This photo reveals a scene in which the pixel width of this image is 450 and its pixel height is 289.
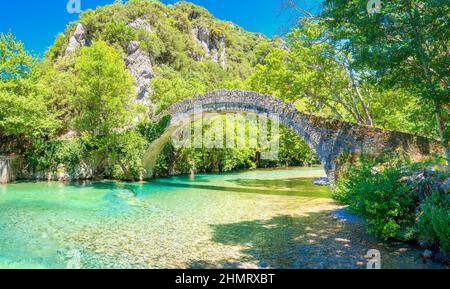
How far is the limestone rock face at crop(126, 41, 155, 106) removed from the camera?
4844cm

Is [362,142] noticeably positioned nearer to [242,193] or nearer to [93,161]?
[242,193]

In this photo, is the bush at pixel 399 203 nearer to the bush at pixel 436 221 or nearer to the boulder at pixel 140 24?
the bush at pixel 436 221

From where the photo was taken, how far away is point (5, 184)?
52.5 feet

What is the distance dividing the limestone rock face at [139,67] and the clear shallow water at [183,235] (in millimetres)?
38649

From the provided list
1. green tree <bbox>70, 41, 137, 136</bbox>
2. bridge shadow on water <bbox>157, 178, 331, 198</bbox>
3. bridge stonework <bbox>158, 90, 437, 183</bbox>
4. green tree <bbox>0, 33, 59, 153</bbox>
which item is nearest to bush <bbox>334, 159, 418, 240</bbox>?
bridge stonework <bbox>158, 90, 437, 183</bbox>

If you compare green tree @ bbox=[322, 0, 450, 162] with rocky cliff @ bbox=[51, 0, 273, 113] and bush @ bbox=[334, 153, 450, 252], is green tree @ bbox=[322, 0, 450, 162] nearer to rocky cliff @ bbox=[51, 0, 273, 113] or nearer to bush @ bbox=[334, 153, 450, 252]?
bush @ bbox=[334, 153, 450, 252]

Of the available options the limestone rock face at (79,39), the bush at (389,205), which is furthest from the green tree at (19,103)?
the limestone rock face at (79,39)

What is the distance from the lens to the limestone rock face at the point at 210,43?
3024 inches

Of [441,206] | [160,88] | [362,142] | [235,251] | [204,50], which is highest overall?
[204,50]

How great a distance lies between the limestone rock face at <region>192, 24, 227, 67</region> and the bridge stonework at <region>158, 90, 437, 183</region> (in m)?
62.3

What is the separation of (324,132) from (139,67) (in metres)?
44.4

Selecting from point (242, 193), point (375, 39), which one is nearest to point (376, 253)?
point (375, 39)
